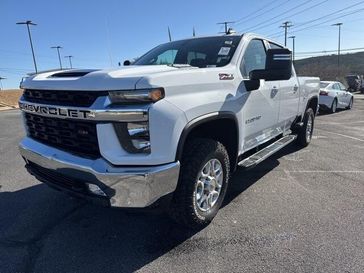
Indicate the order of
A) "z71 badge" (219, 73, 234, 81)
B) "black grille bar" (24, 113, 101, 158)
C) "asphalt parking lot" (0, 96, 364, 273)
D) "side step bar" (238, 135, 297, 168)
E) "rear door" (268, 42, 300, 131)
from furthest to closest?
1. "rear door" (268, 42, 300, 131)
2. "side step bar" (238, 135, 297, 168)
3. "z71 badge" (219, 73, 234, 81)
4. "asphalt parking lot" (0, 96, 364, 273)
5. "black grille bar" (24, 113, 101, 158)

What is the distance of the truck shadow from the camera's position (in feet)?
10.0

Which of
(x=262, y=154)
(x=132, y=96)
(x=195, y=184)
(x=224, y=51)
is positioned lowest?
(x=262, y=154)

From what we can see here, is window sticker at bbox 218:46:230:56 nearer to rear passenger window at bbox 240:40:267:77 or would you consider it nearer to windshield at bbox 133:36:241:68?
windshield at bbox 133:36:241:68

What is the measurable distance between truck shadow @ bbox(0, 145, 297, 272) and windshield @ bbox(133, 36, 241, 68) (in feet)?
5.68

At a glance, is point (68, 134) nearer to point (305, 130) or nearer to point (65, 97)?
point (65, 97)

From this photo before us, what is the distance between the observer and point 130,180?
276cm

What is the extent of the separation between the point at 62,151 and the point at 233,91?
182 centimetres

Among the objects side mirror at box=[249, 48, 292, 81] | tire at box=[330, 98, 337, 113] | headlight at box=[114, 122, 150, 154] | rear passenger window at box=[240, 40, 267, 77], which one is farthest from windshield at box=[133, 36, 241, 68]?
tire at box=[330, 98, 337, 113]

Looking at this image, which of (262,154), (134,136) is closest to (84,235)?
Result: (134,136)

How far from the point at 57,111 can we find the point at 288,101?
3.68 meters

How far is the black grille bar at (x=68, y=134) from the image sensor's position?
291 cm

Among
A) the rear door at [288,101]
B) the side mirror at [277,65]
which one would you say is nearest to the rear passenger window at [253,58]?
the side mirror at [277,65]

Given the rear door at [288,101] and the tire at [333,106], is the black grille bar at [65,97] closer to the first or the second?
the rear door at [288,101]

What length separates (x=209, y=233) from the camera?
3.56 metres
